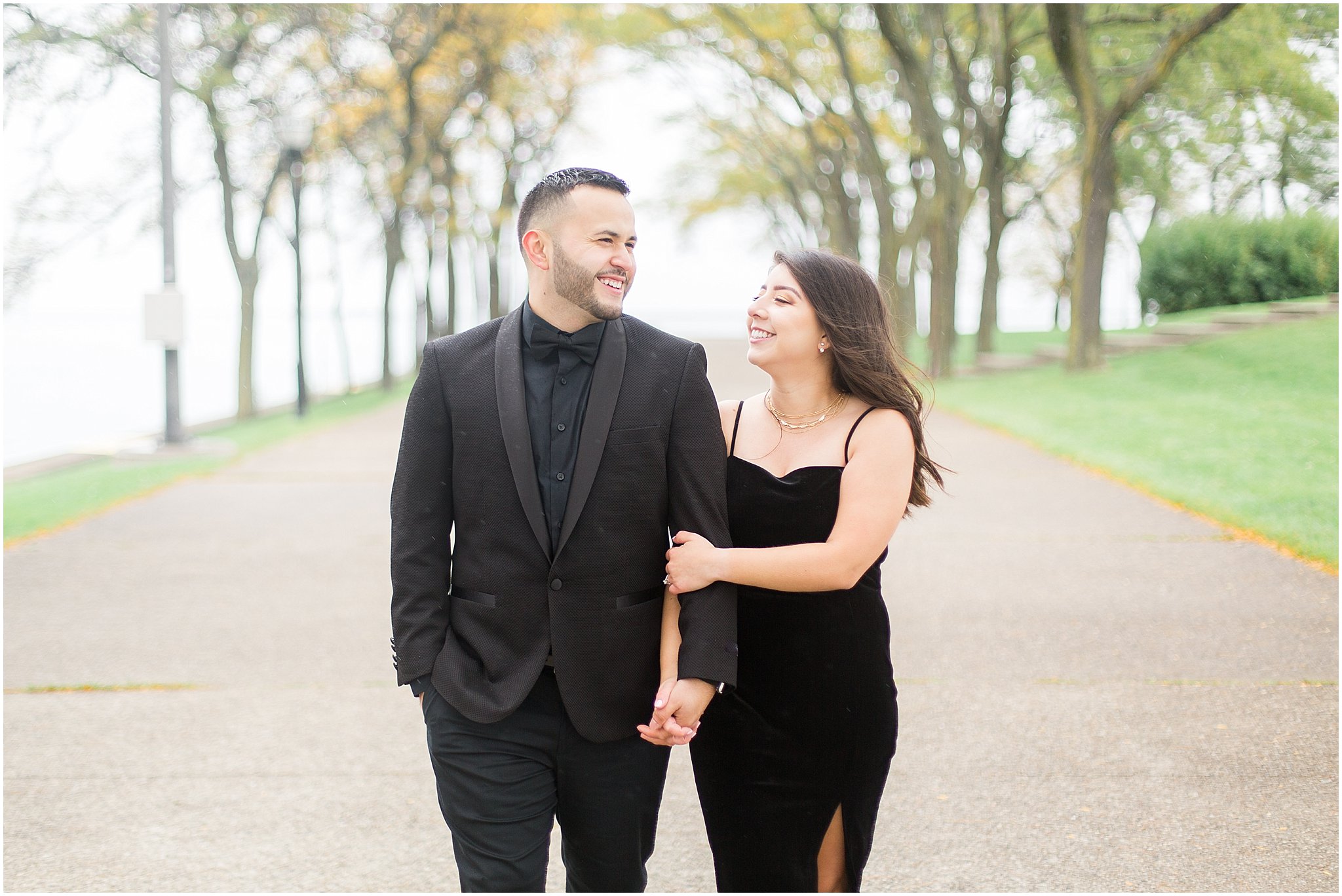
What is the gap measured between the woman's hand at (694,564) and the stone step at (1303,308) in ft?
61.3

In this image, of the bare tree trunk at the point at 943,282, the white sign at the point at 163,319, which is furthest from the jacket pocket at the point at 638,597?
the bare tree trunk at the point at 943,282

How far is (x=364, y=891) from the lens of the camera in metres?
3.74

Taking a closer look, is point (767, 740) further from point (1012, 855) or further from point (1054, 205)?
point (1054, 205)

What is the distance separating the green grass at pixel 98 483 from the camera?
1000 centimetres

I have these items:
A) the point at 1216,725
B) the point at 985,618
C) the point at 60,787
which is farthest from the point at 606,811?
the point at 985,618

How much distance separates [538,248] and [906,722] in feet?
10.6

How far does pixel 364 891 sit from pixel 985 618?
4063mm

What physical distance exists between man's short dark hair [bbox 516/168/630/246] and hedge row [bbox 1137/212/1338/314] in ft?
59.5

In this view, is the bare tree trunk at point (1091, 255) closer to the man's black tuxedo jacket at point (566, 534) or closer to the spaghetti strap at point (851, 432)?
the spaghetti strap at point (851, 432)

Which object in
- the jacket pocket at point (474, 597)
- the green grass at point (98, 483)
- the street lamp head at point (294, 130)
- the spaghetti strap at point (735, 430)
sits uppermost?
the street lamp head at point (294, 130)

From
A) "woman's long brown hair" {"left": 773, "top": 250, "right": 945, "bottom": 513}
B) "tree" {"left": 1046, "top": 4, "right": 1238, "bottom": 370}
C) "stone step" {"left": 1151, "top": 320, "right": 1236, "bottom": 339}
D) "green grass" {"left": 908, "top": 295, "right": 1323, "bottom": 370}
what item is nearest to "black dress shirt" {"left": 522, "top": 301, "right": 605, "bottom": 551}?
"woman's long brown hair" {"left": 773, "top": 250, "right": 945, "bottom": 513}

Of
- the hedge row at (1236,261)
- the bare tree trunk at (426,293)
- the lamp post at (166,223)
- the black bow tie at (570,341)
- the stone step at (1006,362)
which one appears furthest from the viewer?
the bare tree trunk at (426,293)

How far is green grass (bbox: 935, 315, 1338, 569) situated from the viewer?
936 cm

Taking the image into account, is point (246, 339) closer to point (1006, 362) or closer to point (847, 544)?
point (1006, 362)
